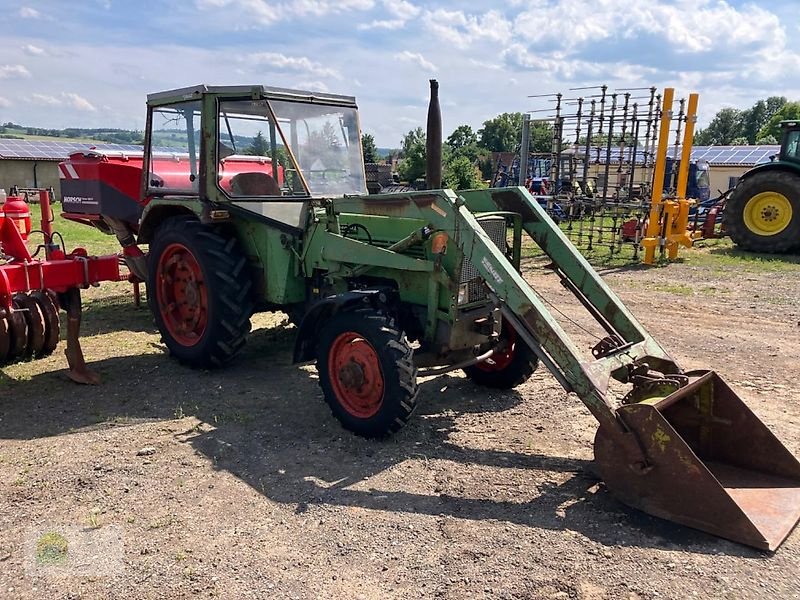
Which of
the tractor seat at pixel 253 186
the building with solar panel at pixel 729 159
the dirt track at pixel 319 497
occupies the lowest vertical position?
the dirt track at pixel 319 497

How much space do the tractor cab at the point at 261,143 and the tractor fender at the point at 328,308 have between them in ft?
3.96

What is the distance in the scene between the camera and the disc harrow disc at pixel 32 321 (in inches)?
224

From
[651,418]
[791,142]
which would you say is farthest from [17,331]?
[791,142]

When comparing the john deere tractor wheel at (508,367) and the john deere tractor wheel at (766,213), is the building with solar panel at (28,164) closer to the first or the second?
the john deere tractor wheel at (766,213)

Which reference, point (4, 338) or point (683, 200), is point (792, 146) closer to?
point (683, 200)

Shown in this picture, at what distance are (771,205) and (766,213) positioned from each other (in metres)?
0.18

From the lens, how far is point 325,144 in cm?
591

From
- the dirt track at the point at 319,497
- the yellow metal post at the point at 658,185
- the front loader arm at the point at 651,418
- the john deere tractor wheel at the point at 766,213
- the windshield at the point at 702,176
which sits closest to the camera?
the dirt track at the point at 319,497

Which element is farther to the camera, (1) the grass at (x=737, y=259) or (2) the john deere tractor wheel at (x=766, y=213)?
(2) the john deere tractor wheel at (x=766, y=213)

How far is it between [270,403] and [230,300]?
93 cm

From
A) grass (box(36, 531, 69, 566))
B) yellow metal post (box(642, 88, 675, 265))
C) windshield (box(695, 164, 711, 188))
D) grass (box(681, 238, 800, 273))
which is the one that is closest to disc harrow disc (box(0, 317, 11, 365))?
grass (box(36, 531, 69, 566))

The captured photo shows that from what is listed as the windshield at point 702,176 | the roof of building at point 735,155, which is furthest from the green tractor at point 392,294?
the roof of building at point 735,155

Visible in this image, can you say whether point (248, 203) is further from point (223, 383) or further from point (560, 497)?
point (560, 497)

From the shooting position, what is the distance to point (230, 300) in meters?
5.56
